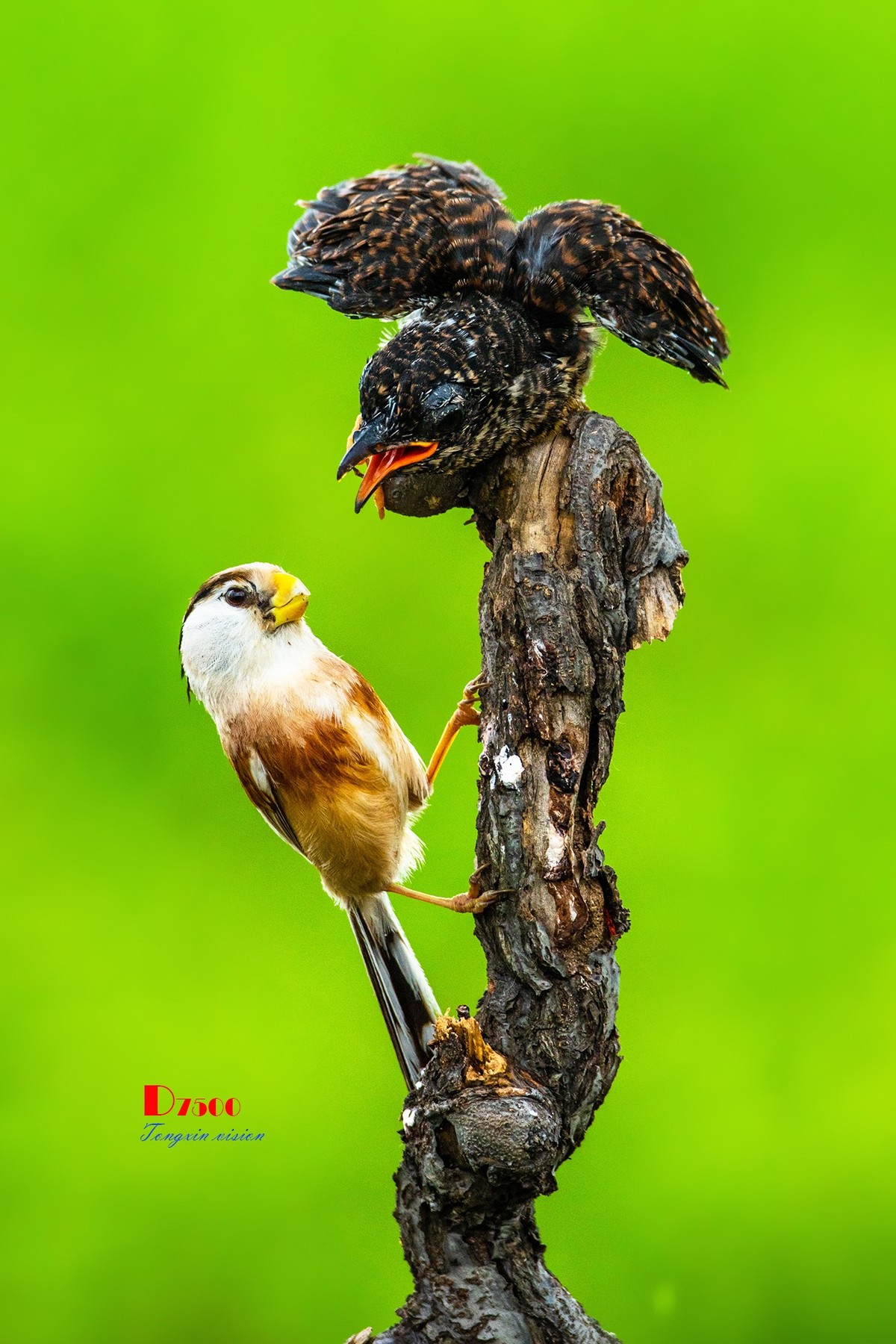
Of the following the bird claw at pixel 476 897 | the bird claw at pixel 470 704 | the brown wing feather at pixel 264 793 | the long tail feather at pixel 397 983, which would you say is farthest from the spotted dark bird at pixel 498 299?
the long tail feather at pixel 397 983

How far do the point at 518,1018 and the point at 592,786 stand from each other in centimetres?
35

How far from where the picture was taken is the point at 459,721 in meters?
2.16

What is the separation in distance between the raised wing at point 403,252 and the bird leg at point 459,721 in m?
0.60

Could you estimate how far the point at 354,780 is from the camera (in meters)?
2.05

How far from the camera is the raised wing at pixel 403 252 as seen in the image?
2105 millimetres

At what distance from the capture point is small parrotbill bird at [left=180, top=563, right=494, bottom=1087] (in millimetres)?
1993

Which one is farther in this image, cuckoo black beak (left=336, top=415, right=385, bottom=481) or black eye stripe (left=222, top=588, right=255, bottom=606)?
black eye stripe (left=222, top=588, right=255, bottom=606)

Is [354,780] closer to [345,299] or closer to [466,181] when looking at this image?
[345,299]

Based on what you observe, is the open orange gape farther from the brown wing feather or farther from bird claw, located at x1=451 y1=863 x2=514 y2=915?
bird claw, located at x1=451 y1=863 x2=514 y2=915

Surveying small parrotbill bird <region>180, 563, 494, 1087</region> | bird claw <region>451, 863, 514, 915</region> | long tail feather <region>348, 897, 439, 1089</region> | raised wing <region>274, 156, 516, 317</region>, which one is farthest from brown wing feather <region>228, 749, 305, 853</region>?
raised wing <region>274, 156, 516, 317</region>

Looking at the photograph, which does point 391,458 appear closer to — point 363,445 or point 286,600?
point 363,445

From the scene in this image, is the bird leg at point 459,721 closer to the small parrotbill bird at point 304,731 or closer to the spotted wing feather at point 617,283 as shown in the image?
the small parrotbill bird at point 304,731

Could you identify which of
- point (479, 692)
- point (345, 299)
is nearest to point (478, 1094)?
point (479, 692)

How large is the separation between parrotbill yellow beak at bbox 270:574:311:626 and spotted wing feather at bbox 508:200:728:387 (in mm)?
572
